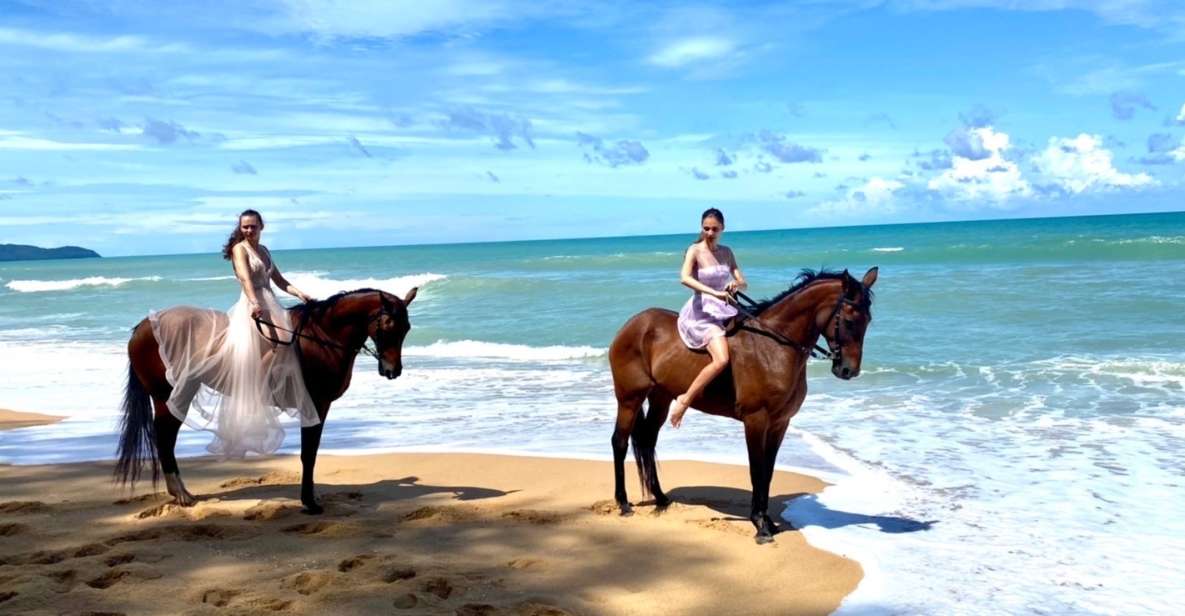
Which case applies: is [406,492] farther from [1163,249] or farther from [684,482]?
[1163,249]

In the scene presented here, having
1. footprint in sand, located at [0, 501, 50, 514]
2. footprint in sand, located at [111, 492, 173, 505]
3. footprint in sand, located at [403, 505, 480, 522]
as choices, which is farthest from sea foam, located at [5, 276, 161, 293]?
footprint in sand, located at [403, 505, 480, 522]

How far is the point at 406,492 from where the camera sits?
7.47 metres

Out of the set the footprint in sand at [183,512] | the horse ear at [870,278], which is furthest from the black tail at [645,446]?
the footprint in sand at [183,512]

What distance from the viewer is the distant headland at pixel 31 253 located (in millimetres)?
174125

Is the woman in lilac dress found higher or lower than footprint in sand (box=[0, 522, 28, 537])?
higher

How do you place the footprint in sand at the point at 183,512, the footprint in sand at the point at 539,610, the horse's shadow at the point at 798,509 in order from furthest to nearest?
1. the footprint in sand at the point at 183,512
2. the horse's shadow at the point at 798,509
3. the footprint in sand at the point at 539,610

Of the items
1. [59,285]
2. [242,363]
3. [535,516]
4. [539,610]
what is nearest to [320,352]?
[242,363]

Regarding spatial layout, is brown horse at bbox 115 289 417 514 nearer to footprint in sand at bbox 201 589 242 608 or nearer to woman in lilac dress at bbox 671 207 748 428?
footprint in sand at bbox 201 589 242 608

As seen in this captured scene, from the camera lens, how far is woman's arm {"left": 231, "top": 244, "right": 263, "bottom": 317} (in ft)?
21.8

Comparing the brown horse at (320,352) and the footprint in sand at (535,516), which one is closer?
the footprint in sand at (535,516)

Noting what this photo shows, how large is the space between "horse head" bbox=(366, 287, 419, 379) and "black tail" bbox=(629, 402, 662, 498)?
1760 millimetres

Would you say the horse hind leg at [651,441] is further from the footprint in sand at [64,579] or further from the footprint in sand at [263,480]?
the footprint in sand at [64,579]

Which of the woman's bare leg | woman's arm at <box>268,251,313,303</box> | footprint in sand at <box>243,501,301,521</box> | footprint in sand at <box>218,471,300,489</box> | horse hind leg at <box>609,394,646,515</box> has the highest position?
woman's arm at <box>268,251,313,303</box>

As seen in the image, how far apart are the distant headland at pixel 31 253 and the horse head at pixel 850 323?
195 m
